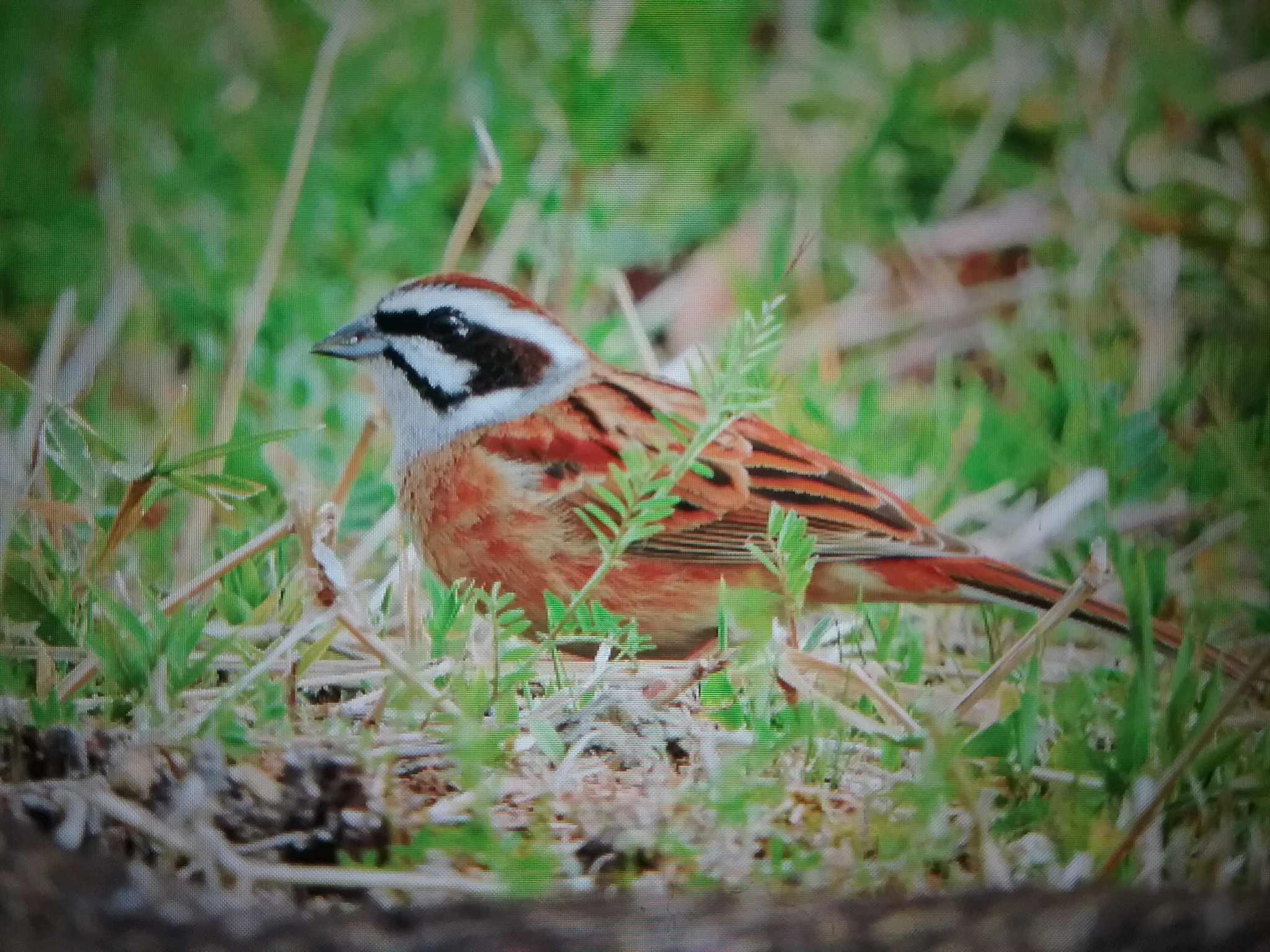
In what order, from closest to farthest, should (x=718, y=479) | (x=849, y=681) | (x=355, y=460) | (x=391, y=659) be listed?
(x=391, y=659) < (x=849, y=681) < (x=718, y=479) < (x=355, y=460)

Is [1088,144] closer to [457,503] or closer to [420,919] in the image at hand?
[457,503]

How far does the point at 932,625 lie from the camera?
2295 mm

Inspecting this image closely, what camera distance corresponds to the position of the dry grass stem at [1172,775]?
74.8 inches

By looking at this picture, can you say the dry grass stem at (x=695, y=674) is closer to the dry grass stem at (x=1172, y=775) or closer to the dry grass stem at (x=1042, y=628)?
the dry grass stem at (x=1042, y=628)

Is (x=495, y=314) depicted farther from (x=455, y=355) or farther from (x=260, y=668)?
(x=260, y=668)

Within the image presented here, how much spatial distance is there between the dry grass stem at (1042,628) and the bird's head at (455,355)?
771 millimetres

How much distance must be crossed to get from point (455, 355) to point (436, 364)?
3 cm

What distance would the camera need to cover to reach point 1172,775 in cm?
191

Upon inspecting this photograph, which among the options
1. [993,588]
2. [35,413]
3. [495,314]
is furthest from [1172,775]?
[35,413]

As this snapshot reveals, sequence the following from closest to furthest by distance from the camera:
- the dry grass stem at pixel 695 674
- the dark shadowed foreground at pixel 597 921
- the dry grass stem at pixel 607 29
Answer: the dark shadowed foreground at pixel 597 921
the dry grass stem at pixel 695 674
the dry grass stem at pixel 607 29

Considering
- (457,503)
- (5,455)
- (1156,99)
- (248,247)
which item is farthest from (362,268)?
(1156,99)

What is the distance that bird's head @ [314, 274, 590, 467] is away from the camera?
85.7 inches

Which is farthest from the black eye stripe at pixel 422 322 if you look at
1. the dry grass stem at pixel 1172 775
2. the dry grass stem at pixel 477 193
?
the dry grass stem at pixel 1172 775

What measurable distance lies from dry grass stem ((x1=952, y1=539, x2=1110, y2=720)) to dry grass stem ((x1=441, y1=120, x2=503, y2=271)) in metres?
1.01
